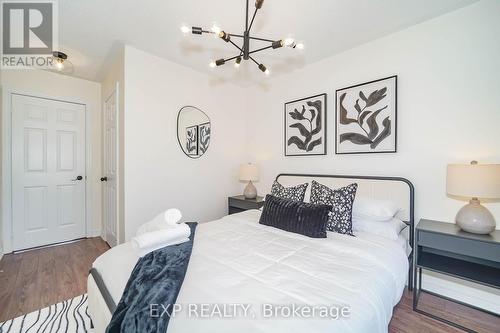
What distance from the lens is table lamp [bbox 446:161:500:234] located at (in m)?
1.57

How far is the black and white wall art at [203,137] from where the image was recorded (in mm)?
3288

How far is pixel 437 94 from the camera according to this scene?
80.2 inches

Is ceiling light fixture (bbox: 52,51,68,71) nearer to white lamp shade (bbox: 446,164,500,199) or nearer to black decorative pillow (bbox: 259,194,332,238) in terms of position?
black decorative pillow (bbox: 259,194,332,238)

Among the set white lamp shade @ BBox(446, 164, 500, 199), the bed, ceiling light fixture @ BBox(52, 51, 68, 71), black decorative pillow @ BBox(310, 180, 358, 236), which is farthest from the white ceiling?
the bed

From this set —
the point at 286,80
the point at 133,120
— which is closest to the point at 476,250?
the point at 286,80

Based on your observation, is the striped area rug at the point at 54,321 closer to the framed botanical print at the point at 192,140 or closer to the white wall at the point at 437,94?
the framed botanical print at the point at 192,140

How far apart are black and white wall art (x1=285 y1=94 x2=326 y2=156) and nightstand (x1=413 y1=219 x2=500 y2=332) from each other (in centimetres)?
138

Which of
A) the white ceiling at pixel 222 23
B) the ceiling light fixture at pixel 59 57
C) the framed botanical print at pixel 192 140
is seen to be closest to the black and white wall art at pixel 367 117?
the white ceiling at pixel 222 23

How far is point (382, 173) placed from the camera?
7.77 feet

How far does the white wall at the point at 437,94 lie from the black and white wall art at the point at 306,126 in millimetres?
140

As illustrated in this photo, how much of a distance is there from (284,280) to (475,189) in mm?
1603

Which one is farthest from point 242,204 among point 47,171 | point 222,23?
point 47,171

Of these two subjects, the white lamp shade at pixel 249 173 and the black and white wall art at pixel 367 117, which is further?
the white lamp shade at pixel 249 173

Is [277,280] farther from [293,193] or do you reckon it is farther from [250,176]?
[250,176]
